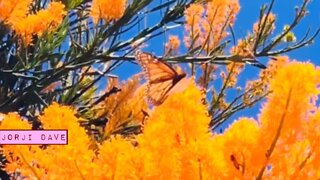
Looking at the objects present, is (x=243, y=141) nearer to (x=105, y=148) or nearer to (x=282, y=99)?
(x=282, y=99)

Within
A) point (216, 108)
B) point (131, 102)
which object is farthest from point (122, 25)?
point (216, 108)

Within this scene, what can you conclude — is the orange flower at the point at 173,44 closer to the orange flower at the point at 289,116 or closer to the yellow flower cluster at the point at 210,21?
the yellow flower cluster at the point at 210,21

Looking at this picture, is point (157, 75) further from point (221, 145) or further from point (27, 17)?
point (221, 145)

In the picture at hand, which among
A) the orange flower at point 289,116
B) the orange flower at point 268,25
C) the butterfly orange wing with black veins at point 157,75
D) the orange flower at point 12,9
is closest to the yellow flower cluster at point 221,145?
the orange flower at point 289,116

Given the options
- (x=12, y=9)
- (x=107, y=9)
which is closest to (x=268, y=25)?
(x=107, y=9)

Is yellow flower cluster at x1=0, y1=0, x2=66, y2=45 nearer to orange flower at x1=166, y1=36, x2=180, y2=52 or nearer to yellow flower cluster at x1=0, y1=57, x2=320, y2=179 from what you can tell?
orange flower at x1=166, y1=36, x2=180, y2=52

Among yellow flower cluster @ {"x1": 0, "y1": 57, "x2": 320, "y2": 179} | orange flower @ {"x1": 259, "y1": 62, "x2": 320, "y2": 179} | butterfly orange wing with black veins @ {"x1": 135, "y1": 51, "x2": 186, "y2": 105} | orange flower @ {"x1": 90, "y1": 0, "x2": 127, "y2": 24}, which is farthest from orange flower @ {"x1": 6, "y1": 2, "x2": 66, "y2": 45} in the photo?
orange flower @ {"x1": 259, "y1": 62, "x2": 320, "y2": 179}
